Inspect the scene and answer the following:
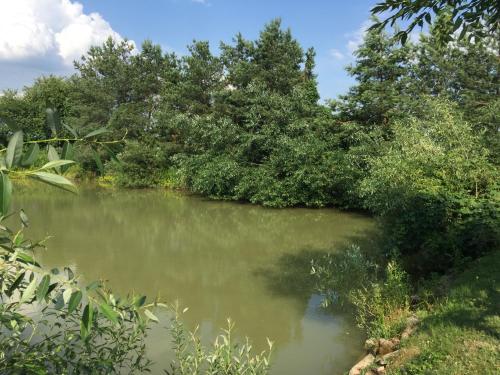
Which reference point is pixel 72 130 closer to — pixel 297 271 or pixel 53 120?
pixel 53 120

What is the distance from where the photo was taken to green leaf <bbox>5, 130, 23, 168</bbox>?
0.99 m

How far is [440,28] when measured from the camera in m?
3.48

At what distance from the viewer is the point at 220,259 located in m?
9.71

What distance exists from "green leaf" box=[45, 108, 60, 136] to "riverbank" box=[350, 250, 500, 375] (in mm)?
3587

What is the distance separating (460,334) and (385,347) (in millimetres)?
840

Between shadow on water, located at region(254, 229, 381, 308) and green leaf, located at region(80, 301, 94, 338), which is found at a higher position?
green leaf, located at region(80, 301, 94, 338)

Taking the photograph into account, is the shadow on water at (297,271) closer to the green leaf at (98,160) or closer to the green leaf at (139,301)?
the green leaf at (139,301)

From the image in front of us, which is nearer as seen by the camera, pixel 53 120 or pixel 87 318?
pixel 87 318

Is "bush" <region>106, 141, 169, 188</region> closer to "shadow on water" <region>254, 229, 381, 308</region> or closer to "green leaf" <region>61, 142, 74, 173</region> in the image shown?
"shadow on water" <region>254, 229, 381, 308</region>

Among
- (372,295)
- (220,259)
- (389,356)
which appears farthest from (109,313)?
(220,259)

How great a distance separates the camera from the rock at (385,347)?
4457 millimetres

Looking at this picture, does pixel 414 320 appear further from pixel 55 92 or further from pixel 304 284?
pixel 55 92

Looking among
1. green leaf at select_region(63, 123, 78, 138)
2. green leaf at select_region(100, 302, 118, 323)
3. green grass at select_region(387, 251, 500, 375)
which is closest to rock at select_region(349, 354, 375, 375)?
green grass at select_region(387, 251, 500, 375)

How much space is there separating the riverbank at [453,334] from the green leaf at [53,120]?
359 centimetres
